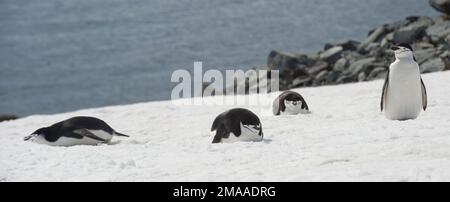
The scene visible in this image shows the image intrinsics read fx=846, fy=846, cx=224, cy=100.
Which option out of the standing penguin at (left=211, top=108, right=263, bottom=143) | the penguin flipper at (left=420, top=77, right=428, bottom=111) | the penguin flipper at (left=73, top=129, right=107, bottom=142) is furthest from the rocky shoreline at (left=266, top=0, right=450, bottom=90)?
the penguin flipper at (left=73, top=129, right=107, bottom=142)

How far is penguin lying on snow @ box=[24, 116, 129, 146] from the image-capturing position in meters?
8.04

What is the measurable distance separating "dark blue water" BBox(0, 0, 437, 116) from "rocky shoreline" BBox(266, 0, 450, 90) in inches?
281

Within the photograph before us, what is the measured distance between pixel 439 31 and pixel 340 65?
9.29ft

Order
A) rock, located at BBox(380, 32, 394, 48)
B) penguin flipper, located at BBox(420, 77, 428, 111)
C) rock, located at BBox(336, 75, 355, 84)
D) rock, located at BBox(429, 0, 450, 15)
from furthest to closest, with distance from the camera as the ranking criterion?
rock, located at BBox(429, 0, 450, 15) < rock, located at BBox(380, 32, 394, 48) < rock, located at BBox(336, 75, 355, 84) < penguin flipper, located at BBox(420, 77, 428, 111)

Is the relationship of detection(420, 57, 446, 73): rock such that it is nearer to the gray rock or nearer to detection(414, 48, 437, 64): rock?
detection(414, 48, 437, 64): rock

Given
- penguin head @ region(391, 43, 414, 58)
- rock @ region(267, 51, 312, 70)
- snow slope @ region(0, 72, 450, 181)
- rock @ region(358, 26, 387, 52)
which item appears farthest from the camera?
rock @ region(358, 26, 387, 52)

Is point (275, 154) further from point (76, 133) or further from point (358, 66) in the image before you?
point (358, 66)

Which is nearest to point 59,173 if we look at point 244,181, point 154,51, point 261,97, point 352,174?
point 244,181

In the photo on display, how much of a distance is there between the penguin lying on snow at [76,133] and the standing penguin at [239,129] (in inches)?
45.6

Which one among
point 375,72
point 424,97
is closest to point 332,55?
point 375,72

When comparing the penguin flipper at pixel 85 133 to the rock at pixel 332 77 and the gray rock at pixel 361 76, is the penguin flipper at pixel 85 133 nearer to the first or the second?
→ the gray rock at pixel 361 76

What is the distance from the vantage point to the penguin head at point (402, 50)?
331 inches

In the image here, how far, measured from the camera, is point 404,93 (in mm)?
8633
